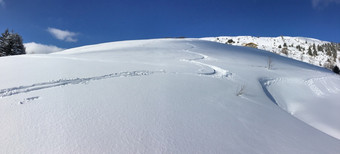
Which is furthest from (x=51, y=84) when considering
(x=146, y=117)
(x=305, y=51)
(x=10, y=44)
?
(x=305, y=51)

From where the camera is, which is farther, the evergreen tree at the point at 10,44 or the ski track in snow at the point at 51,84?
the evergreen tree at the point at 10,44

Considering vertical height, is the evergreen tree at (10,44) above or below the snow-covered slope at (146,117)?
above

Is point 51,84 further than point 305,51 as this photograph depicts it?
No

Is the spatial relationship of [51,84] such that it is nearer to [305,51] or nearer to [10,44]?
[10,44]

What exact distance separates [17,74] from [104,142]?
3245 mm

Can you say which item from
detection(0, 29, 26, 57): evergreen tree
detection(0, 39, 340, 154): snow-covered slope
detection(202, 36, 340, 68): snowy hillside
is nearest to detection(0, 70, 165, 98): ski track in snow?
detection(0, 39, 340, 154): snow-covered slope

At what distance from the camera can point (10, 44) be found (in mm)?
16844

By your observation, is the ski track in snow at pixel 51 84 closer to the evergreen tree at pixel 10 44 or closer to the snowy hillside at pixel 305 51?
the evergreen tree at pixel 10 44

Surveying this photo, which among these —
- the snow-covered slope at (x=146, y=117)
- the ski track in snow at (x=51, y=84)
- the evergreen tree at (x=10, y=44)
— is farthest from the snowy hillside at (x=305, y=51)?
the evergreen tree at (x=10, y=44)

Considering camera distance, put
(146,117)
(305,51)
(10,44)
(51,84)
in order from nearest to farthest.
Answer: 1. (146,117)
2. (51,84)
3. (10,44)
4. (305,51)

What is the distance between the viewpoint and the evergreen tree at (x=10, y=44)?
54.4 ft

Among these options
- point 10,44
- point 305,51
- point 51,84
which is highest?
point 10,44

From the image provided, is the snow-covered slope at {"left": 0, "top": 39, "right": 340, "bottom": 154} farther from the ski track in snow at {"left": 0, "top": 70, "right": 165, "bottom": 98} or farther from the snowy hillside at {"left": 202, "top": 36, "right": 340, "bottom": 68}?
the snowy hillside at {"left": 202, "top": 36, "right": 340, "bottom": 68}

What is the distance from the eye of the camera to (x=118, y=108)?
2.22 metres
